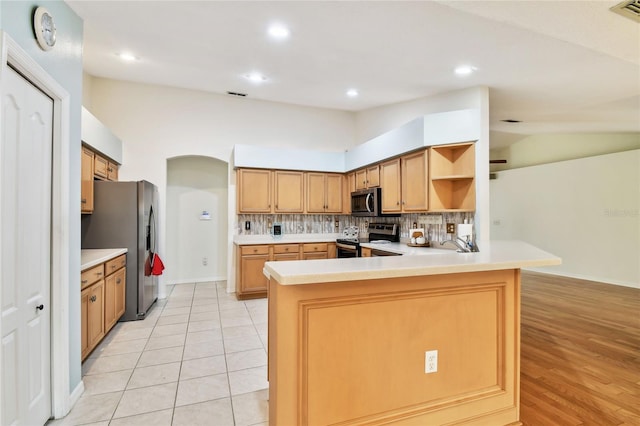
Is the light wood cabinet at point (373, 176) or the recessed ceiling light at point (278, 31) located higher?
the recessed ceiling light at point (278, 31)

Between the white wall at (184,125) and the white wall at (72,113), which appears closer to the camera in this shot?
the white wall at (72,113)

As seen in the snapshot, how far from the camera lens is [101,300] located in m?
2.92

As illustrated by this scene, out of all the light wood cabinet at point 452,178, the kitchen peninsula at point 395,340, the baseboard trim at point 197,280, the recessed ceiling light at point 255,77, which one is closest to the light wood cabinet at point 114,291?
the baseboard trim at point 197,280

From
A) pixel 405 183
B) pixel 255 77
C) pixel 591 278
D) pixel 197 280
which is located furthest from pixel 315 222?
pixel 591 278

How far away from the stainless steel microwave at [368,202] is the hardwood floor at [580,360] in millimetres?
2288

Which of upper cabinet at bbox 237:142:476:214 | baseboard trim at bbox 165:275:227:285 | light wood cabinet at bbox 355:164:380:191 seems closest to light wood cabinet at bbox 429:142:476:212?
upper cabinet at bbox 237:142:476:214

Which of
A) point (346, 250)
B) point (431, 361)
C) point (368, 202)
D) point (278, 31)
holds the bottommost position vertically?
point (431, 361)

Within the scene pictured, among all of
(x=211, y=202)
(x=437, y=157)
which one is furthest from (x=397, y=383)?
(x=211, y=202)

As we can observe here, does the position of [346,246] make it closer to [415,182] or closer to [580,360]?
[415,182]

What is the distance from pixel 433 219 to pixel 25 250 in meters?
4.09

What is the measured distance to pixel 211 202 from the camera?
5.80 meters

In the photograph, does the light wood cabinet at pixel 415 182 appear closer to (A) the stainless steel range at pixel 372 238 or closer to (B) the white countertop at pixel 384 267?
(A) the stainless steel range at pixel 372 238

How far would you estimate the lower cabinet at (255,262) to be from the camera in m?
4.61

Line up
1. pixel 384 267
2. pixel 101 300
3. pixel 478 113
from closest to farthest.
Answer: pixel 384 267, pixel 101 300, pixel 478 113
